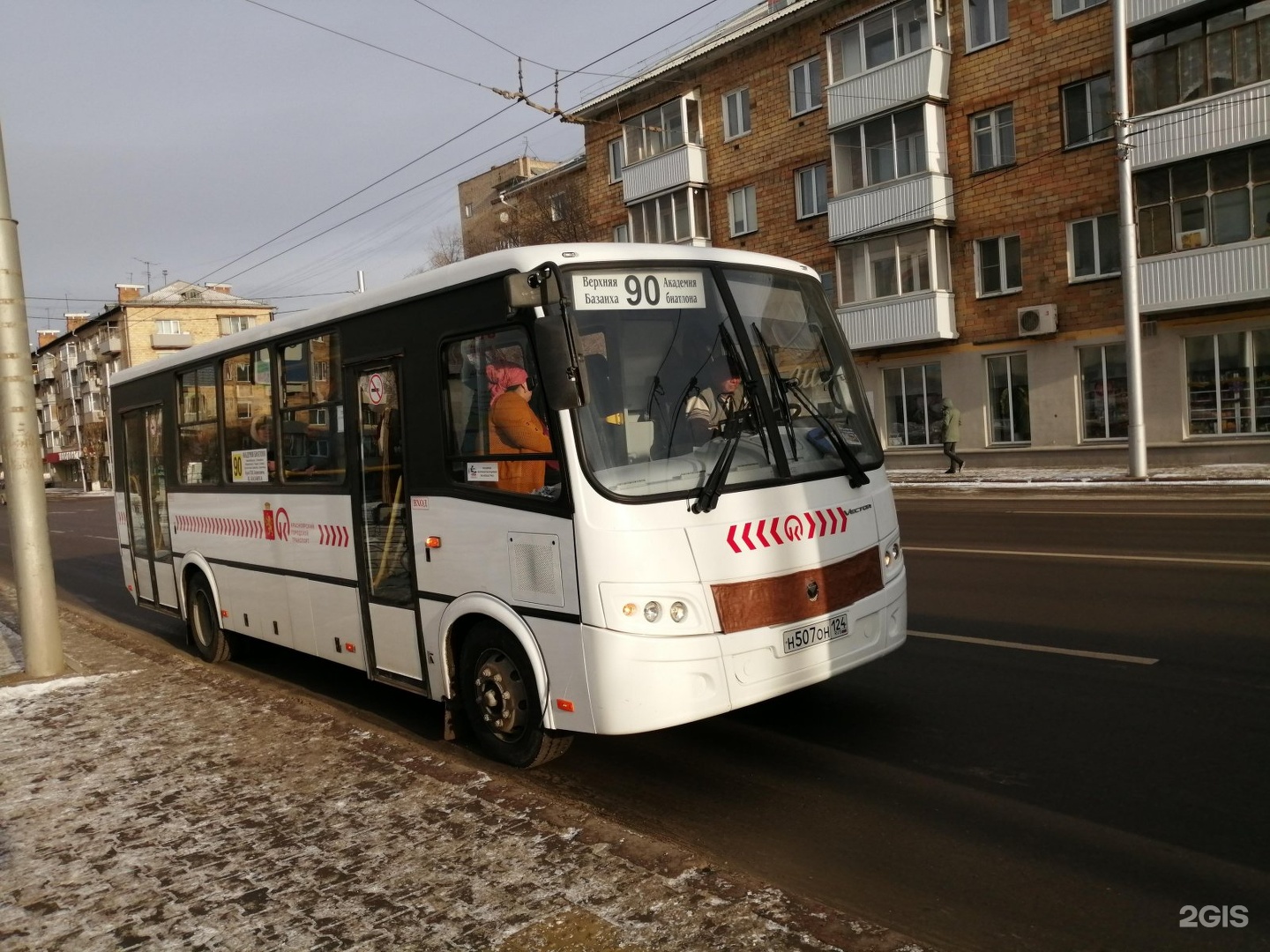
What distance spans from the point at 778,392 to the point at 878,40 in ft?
91.5

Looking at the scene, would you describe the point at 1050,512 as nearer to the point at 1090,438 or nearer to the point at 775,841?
the point at 1090,438

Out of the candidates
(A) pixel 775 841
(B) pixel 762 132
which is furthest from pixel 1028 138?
(A) pixel 775 841

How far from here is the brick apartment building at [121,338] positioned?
85.5 meters

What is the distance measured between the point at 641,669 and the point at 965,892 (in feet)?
5.54

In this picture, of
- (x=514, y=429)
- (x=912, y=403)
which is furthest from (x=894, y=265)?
(x=514, y=429)

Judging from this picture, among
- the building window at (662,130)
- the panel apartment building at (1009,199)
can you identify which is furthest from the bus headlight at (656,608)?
the building window at (662,130)

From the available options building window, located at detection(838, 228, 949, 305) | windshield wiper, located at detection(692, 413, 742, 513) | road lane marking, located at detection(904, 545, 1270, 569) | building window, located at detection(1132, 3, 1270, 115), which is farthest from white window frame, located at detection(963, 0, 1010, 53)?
windshield wiper, located at detection(692, 413, 742, 513)

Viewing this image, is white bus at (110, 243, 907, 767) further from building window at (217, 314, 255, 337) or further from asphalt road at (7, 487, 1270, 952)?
building window at (217, 314, 255, 337)

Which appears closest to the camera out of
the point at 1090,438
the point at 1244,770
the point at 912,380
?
the point at 1244,770

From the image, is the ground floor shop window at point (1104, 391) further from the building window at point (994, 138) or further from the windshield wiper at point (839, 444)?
the windshield wiper at point (839, 444)

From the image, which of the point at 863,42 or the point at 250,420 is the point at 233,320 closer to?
the point at 863,42

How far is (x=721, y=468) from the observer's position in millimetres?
5289

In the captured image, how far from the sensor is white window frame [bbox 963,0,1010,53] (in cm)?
2760

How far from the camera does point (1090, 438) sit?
87.5 feet
